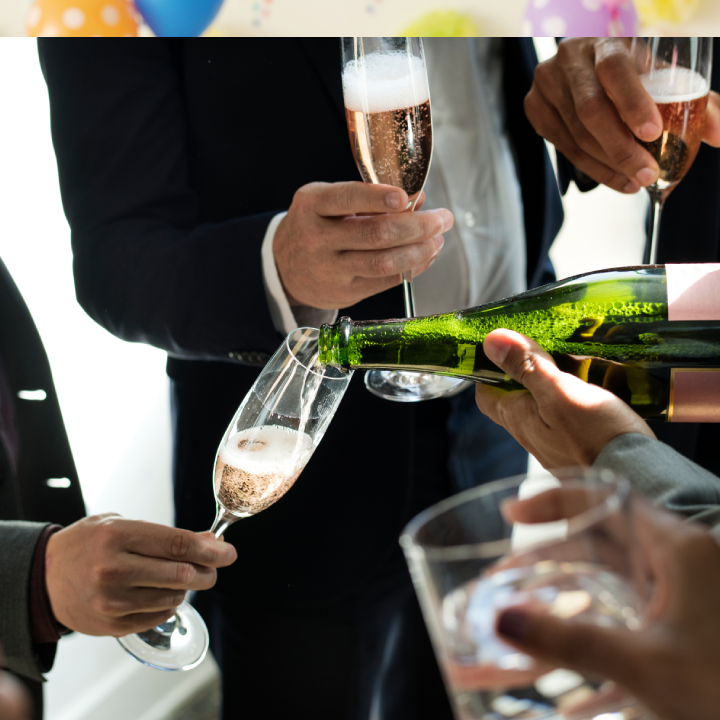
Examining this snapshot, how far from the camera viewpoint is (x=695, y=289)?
1.75 feet

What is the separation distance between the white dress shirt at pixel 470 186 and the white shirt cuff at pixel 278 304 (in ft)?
0.49

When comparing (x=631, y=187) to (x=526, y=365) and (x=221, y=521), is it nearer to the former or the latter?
(x=526, y=365)

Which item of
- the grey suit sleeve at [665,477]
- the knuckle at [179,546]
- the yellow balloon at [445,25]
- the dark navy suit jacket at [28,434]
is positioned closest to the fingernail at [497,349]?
the grey suit sleeve at [665,477]

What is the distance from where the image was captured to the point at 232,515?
2.05ft

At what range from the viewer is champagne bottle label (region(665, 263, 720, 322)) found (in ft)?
1.72

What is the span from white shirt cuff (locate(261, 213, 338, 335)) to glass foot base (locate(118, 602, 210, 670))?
0.33 m

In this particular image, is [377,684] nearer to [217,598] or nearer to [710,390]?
[217,598]

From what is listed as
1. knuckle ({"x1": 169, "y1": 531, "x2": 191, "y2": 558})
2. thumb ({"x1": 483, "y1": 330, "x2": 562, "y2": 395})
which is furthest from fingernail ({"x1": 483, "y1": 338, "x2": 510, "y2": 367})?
knuckle ({"x1": 169, "y1": 531, "x2": 191, "y2": 558})

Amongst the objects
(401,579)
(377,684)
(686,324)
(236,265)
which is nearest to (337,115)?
(236,265)

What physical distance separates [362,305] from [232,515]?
1.28 ft

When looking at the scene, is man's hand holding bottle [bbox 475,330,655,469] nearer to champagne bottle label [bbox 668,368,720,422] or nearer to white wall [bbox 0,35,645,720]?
champagne bottle label [bbox 668,368,720,422]

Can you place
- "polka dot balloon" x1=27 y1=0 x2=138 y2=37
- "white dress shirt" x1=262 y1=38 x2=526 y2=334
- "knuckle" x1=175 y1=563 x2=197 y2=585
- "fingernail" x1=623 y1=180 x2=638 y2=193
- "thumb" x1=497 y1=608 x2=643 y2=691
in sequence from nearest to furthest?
"thumb" x1=497 y1=608 x2=643 y2=691, "knuckle" x1=175 y1=563 x2=197 y2=585, "polka dot balloon" x1=27 y1=0 x2=138 y2=37, "fingernail" x1=623 y1=180 x2=638 y2=193, "white dress shirt" x1=262 y1=38 x2=526 y2=334

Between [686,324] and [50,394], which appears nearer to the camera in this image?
[686,324]

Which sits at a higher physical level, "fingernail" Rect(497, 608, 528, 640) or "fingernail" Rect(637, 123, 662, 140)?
"fingernail" Rect(637, 123, 662, 140)
